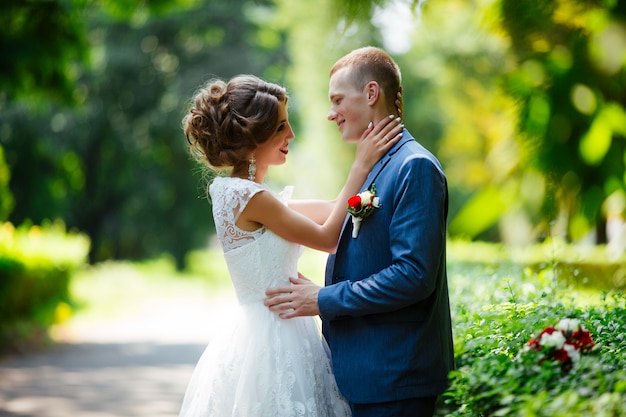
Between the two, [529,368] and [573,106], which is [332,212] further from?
[573,106]

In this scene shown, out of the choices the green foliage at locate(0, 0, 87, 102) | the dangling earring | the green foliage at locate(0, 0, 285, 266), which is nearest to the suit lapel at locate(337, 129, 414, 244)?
the dangling earring

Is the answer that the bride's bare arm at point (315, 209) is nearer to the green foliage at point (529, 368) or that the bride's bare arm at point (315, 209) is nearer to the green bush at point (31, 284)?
the green foliage at point (529, 368)

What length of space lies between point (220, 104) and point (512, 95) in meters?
1.87

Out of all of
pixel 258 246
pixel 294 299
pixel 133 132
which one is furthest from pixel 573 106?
pixel 133 132

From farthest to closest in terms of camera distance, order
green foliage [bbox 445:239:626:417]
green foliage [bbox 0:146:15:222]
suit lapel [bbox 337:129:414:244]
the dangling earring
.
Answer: green foliage [bbox 0:146:15:222], the dangling earring, suit lapel [bbox 337:129:414:244], green foliage [bbox 445:239:626:417]

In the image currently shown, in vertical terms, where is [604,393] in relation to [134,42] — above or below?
below

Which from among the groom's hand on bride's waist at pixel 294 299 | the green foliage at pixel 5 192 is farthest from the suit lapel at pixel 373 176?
the green foliage at pixel 5 192

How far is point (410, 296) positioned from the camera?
2867 mm

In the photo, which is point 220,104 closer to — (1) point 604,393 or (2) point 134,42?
(1) point 604,393

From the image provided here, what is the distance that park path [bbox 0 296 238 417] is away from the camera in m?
7.49

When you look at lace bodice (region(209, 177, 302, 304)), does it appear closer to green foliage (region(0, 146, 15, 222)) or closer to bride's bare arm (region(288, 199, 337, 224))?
bride's bare arm (region(288, 199, 337, 224))

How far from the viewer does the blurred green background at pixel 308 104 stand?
6.10ft

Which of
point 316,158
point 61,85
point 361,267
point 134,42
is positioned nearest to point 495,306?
point 361,267

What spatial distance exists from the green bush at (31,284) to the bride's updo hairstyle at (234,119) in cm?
812
